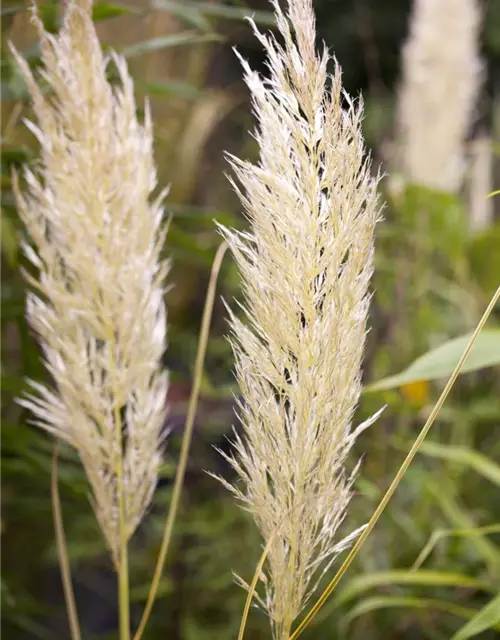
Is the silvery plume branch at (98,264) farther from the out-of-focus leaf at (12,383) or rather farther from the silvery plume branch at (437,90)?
the silvery plume branch at (437,90)

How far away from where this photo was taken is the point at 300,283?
13.4 inches

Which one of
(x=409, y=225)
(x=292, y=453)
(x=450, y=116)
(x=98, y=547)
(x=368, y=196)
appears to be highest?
(x=450, y=116)

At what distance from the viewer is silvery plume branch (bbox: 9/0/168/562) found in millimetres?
431

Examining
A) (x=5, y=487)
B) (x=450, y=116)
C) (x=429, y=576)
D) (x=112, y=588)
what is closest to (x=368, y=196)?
(x=429, y=576)

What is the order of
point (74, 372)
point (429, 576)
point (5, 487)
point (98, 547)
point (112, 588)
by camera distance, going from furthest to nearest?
point (112, 588) → point (98, 547) → point (5, 487) → point (429, 576) → point (74, 372)

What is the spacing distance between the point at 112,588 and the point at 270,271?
115 centimetres

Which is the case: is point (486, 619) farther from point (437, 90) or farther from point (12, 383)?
point (437, 90)

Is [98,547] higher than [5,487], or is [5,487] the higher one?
[5,487]

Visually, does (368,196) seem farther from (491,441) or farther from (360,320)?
(491,441)

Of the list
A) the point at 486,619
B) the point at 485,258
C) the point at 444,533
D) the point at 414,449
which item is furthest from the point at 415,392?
the point at 414,449

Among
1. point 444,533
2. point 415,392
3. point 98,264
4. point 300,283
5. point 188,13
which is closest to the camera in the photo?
point 300,283

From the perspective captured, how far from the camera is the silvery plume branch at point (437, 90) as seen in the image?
122 cm

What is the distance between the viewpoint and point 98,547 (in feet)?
3.90

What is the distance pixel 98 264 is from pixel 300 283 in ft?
0.54
